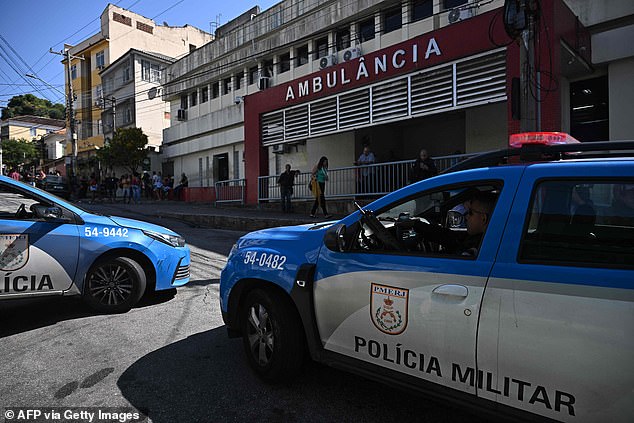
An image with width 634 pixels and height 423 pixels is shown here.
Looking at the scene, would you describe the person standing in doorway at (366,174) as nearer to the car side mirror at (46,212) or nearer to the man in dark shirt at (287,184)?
the man in dark shirt at (287,184)

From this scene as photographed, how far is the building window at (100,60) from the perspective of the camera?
39.3 metres

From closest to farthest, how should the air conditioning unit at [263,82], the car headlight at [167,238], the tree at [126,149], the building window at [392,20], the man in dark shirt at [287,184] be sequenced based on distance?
the car headlight at [167,238], the man in dark shirt at [287,184], the building window at [392,20], the air conditioning unit at [263,82], the tree at [126,149]

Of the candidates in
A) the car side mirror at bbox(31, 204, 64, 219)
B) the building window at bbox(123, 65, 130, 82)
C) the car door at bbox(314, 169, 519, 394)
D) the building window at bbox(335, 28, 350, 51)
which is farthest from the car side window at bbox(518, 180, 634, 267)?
the building window at bbox(123, 65, 130, 82)

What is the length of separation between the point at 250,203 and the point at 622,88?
12.3 metres

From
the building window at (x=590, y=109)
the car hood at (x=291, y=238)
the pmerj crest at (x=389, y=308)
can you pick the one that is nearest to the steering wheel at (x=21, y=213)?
the car hood at (x=291, y=238)

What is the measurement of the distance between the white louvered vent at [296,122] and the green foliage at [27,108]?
65.5m

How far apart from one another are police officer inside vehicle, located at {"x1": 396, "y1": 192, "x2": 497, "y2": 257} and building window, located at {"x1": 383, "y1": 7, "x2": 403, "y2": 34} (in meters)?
15.0

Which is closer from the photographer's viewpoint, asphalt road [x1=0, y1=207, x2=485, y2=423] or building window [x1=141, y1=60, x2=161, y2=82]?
asphalt road [x1=0, y1=207, x2=485, y2=423]

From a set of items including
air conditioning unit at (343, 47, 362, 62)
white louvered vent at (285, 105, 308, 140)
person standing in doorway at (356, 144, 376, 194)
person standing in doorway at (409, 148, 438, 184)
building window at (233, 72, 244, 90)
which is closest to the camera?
person standing in doorway at (409, 148, 438, 184)

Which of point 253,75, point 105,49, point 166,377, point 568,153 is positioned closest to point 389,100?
point 568,153

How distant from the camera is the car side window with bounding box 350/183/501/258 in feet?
8.23

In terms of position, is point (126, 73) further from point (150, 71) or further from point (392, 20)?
point (392, 20)

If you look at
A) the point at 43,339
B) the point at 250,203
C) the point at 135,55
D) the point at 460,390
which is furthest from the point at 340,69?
the point at 135,55

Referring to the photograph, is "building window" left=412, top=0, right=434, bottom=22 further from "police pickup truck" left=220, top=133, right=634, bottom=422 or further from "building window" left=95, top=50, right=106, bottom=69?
"building window" left=95, top=50, right=106, bottom=69
